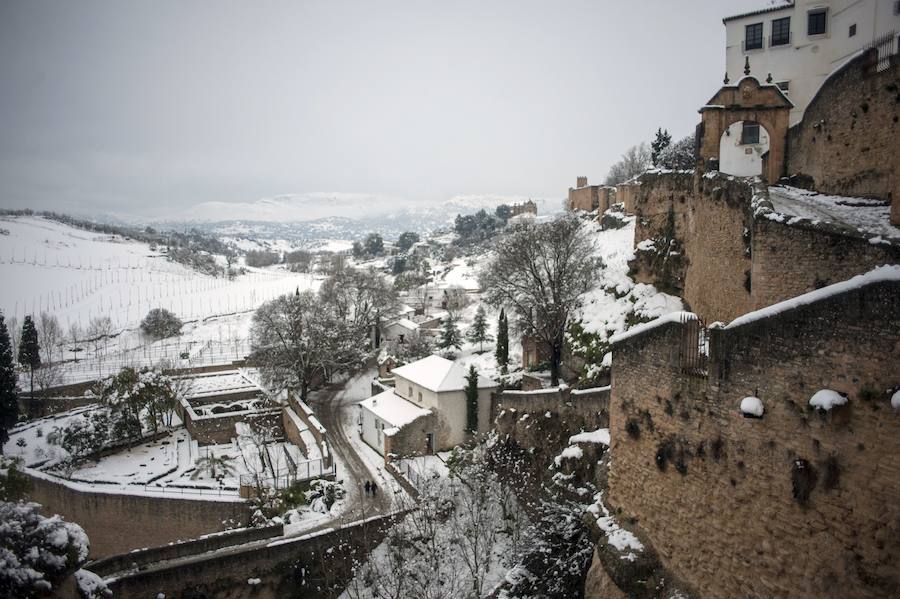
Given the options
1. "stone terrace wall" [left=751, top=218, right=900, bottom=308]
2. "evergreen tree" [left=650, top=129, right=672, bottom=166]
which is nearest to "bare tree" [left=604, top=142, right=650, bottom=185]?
"evergreen tree" [left=650, top=129, right=672, bottom=166]

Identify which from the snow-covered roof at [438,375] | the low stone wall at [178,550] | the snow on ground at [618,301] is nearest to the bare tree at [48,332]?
the snow-covered roof at [438,375]

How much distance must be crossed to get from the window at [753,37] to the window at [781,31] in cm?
53

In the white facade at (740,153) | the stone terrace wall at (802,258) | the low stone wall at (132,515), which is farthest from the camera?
the white facade at (740,153)

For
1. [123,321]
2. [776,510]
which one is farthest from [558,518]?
[123,321]

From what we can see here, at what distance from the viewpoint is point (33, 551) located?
357 inches

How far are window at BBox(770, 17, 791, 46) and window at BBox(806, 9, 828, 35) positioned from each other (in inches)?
30.1

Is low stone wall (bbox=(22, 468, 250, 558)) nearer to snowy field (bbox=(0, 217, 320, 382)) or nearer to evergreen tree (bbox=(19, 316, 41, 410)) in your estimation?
evergreen tree (bbox=(19, 316, 41, 410))

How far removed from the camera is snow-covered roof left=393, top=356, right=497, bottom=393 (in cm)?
2580

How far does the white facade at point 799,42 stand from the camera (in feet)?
67.7

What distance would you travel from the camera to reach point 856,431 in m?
5.37

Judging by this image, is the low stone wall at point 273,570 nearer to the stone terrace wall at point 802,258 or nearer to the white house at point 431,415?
the white house at point 431,415

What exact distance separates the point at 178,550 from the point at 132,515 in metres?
5.79

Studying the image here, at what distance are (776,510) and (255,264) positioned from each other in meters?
146

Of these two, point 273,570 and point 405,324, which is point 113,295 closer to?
point 405,324
